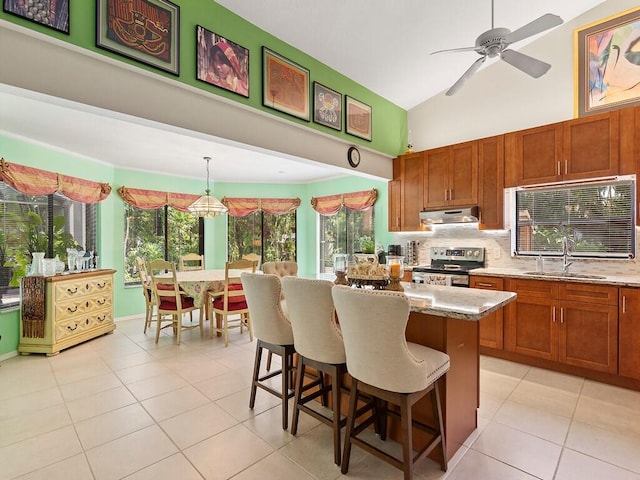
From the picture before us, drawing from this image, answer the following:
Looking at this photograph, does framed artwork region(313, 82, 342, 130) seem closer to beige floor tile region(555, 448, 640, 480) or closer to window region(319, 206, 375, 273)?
window region(319, 206, 375, 273)

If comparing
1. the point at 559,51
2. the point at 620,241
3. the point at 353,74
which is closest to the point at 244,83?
the point at 353,74

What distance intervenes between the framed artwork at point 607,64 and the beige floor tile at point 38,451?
5.27 meters

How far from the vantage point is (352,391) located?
1.74 metres

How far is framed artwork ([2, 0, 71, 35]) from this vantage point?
1771 millimetres

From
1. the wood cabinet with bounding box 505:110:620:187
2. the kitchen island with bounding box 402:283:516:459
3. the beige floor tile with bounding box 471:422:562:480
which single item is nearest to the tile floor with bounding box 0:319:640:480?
the beige floor tile with bounding box 471:422:562:480

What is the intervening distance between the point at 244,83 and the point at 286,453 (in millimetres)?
2792

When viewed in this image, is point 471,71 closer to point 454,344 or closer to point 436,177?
point 436,177

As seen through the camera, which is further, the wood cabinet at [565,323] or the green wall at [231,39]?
the wood cabinet at [565,323]

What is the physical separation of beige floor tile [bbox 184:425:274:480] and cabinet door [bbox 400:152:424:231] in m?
3.35

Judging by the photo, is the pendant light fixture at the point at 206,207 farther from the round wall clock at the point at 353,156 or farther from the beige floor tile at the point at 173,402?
the beige floor tile at the point at 173,402

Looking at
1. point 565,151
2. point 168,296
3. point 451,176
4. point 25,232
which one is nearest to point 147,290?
point 168,296

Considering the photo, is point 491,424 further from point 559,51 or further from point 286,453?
point 559,51

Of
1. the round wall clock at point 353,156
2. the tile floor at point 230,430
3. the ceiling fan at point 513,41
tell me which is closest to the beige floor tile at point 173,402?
the tile floor at point 230,430

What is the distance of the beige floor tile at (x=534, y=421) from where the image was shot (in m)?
2.11
